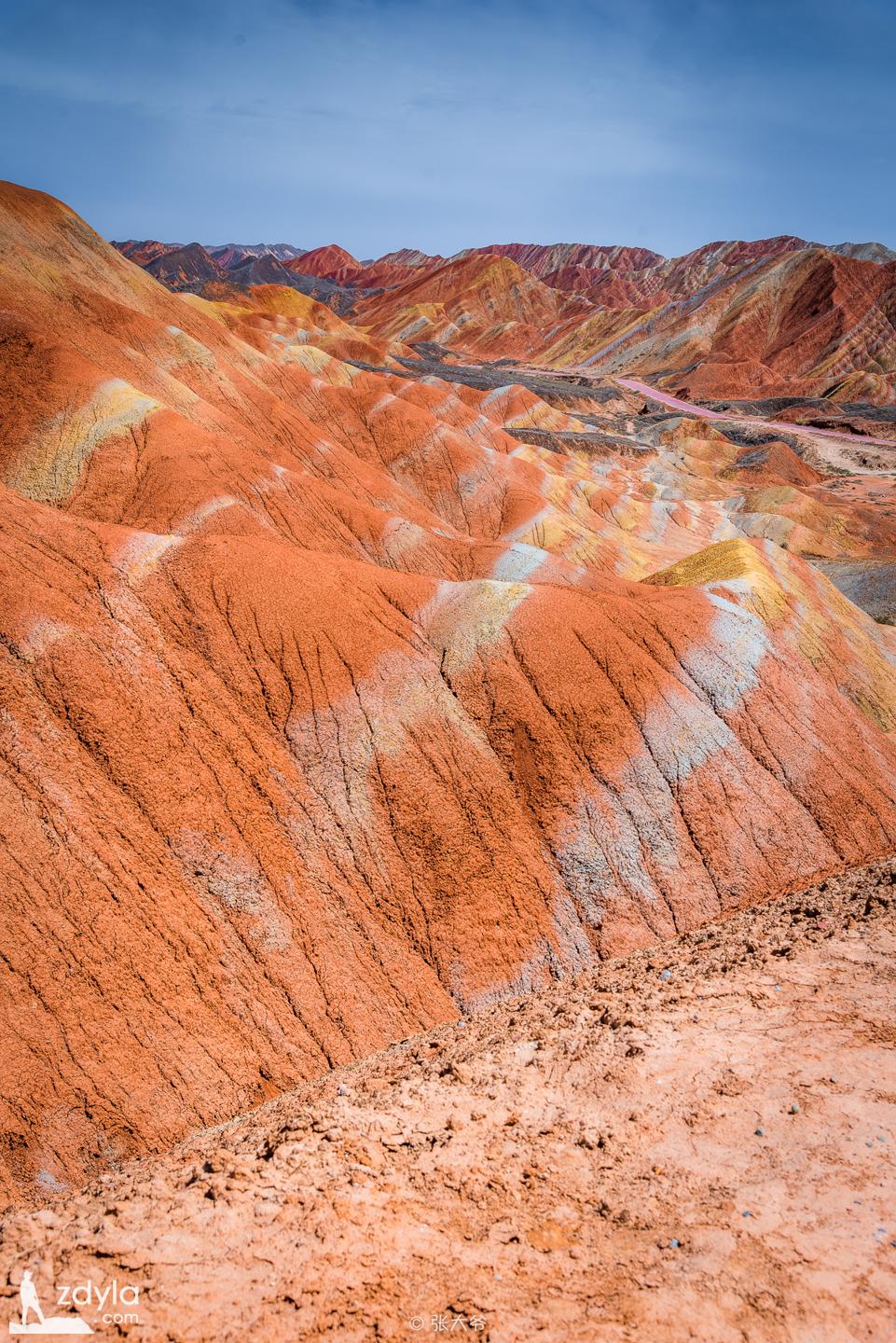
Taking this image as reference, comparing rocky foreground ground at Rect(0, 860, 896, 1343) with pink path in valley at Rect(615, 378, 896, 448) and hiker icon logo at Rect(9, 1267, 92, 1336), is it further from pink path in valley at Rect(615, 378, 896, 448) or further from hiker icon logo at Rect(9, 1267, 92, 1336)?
pink path in valley at Rect(615, 378, 896, 448)

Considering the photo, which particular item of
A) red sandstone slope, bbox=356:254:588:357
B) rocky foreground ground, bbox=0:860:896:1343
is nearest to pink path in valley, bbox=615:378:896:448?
red sandstone slope, bbox=356:254:588:357

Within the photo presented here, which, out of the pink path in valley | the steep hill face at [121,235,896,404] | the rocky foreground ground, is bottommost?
the rocky foreground ground

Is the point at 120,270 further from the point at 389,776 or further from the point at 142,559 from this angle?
the point at 389,776

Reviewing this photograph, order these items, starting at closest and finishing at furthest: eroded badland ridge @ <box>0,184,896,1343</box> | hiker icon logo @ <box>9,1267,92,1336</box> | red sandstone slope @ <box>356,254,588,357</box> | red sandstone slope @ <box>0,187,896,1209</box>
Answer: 1. hiker icon logo @ <box>9,1267,92,1336</box>
2. eroded badland ridge @ <box>0,184,896,1343</box>
3. red sandstone slope @ <box>0,187,896,1209</box>
4. red sandstone slope @ <box>356,254,588,357</box>

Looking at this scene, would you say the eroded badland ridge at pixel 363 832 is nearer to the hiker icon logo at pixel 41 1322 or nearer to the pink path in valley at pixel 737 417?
the hiker icon logo at pixel 41 1322

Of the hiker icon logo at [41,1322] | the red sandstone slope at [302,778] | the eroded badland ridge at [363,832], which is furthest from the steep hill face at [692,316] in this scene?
the hiker icon logo at [41,1322]

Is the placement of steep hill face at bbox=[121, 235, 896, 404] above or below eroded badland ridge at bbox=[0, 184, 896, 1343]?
above

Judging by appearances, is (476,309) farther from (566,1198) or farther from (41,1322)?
(41,1322)
